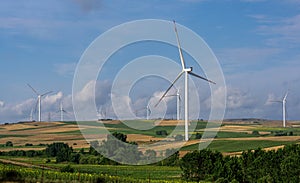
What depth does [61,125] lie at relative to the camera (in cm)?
19150

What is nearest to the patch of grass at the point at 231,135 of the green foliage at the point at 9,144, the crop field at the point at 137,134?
the crop field at the point at 137,134

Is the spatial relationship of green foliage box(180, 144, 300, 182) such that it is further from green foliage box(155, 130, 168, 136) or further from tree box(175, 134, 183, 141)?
green foliage box(155, 130, 168, 136)

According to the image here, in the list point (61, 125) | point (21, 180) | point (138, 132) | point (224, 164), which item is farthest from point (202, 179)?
point (61, 125)

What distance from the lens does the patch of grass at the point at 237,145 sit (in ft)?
381

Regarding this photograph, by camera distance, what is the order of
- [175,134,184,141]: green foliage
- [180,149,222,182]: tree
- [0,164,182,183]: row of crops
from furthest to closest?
[175,134,184,141]: green foliage
[180,149,222,182]: tree
[0,164,182,183]: row of crops

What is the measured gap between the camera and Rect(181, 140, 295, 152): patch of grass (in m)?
116

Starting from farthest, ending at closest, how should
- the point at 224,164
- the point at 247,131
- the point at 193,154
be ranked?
the point at 247,131, the point at 193,154, the point at 224,164

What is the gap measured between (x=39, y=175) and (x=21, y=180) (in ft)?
24.2

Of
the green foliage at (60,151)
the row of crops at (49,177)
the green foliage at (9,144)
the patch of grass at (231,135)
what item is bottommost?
the row of crops at (49,177)

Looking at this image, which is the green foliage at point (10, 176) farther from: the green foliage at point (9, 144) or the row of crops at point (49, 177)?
the green foliage at point (9, 144)

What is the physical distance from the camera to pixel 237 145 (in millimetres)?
124500

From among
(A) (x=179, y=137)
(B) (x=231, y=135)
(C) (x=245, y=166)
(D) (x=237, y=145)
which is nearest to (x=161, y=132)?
(B) (x=231, y=135)

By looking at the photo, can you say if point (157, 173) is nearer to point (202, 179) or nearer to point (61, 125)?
point (202, 179)

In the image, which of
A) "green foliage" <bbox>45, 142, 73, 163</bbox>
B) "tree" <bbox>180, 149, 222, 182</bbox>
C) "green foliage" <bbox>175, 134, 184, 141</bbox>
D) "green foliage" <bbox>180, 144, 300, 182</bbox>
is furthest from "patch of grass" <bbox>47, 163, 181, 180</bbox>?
"green foliage" <bbox>175, 134, 184, 141</bbox>
